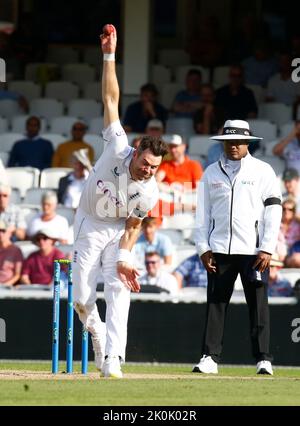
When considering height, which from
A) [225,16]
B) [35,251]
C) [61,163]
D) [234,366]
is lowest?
[234,366]

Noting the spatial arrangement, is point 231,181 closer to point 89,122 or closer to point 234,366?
point 234,366

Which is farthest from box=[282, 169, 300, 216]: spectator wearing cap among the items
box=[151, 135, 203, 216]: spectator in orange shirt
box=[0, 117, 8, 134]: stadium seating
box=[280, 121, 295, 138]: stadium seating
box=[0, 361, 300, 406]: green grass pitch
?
box=[0, 117, 8, 134]: stadium seating

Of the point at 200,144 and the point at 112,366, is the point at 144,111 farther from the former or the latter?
the point at 112,366

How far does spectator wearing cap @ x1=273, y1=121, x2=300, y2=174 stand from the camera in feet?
50.0

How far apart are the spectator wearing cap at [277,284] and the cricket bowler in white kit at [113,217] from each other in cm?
391

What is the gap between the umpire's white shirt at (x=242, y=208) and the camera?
9.95m

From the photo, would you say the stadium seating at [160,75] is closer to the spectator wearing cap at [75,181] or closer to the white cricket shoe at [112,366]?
the spectator wearing cap at [75,181]

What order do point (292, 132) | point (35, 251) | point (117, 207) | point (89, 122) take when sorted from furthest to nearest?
1. point (89, 122)
2. point (292, 132)
3. point (35, 251)
4. point (117, 207)

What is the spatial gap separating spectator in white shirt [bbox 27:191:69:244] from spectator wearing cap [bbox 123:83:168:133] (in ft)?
8.99

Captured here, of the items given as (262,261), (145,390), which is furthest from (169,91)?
(145,390)

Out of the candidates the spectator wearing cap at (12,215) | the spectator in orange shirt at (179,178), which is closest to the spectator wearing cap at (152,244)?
the spectator in orange shirt at (179,178)
